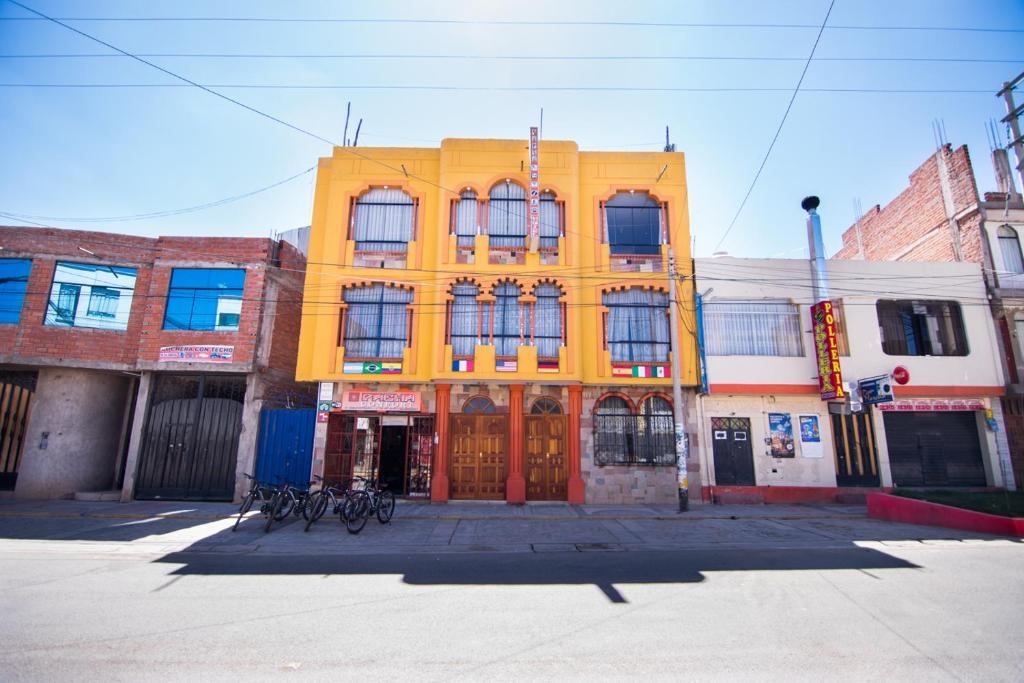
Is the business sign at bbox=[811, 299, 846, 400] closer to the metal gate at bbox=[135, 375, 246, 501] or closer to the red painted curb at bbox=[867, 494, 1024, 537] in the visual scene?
the red painted curb at bbox=[867, 494, 1024, 537]

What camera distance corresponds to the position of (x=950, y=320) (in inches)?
691

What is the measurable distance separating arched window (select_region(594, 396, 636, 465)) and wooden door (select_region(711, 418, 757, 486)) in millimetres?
2938

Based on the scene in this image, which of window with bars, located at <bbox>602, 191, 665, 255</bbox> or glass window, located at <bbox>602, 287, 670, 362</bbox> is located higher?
window with bars, located at <bbox>602, 191, 665, 255</bbox>

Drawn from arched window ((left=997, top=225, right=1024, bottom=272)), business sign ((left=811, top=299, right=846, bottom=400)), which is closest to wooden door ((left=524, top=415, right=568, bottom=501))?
business sign ((left=811, top=299, right=846, bottom=400))

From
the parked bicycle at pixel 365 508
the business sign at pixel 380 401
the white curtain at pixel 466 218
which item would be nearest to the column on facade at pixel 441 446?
the business sign at pixel 380 401

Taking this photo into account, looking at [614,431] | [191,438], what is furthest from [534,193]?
[191,438]

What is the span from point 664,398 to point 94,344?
19.2 metres

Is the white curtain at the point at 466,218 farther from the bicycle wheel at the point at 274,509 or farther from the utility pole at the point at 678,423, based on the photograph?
the bicycle wheel at the point at 274,509

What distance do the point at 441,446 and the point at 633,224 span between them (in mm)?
10618

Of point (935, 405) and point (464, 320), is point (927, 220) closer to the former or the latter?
point (935, 405)

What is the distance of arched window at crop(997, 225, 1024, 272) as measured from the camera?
692 inches

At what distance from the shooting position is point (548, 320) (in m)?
16.6

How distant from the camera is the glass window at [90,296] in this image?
617 inches

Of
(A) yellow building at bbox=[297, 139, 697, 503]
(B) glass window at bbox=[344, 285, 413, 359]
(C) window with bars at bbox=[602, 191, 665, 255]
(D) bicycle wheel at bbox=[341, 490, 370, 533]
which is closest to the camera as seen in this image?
(D) bicycle wheel at bbox=[341, 490, 370, 533]
